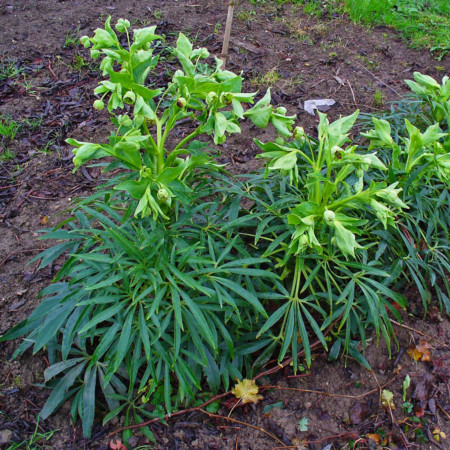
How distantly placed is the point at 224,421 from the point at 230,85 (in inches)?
60.7

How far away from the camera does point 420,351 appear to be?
2324mm

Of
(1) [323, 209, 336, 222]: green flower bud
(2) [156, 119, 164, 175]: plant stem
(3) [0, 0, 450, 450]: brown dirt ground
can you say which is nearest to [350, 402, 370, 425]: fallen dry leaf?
(3) [0, 0, 450, 450]: brown dirt ground

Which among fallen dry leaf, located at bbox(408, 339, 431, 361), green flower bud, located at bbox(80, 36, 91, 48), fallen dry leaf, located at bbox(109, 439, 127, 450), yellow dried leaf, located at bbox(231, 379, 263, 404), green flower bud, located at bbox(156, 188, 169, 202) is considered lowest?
fallen dry leaf, located at bbox(109, 439, 127, 450)

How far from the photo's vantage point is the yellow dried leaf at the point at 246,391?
2.13 metres

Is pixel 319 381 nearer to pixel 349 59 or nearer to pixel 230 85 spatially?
pixel 230 85

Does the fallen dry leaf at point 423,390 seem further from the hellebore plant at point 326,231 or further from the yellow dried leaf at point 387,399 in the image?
the hellebore plant at point 326,231

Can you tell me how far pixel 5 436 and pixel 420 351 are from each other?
6.77ft

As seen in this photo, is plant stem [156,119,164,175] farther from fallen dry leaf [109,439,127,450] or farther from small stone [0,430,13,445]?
small stone [0,430,13,445]

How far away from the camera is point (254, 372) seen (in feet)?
7.22

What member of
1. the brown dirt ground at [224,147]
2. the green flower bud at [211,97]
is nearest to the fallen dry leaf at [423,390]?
the brown dirt ground at [224,147]

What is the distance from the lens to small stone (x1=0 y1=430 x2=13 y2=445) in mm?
1989

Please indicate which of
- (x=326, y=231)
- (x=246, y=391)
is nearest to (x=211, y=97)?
(x=326, y=231)

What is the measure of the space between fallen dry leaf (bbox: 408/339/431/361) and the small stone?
1995mm

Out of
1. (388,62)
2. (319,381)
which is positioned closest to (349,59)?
(388,62)
